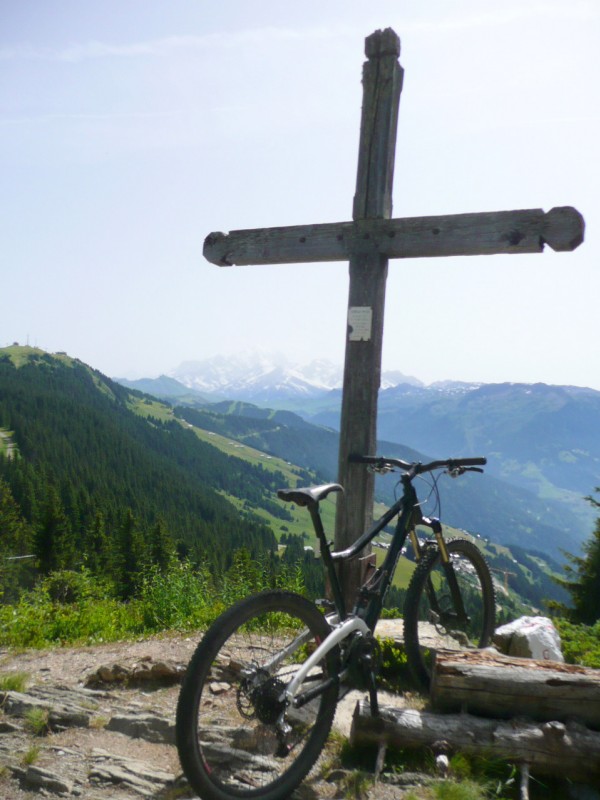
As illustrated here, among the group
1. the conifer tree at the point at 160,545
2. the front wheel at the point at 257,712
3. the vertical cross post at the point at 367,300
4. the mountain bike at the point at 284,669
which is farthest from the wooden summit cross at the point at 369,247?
the conifer tree at the point at 160,545

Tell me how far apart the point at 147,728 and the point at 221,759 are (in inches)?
41.8

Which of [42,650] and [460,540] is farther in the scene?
[42,650]

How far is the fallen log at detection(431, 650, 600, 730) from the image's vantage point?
13.8 ft

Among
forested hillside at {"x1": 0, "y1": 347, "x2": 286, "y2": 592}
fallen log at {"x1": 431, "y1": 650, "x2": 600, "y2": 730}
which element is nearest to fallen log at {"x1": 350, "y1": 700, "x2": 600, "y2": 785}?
fallen log at {"x1": 431, "y1": 650, "x2": 600, "y2": 730}

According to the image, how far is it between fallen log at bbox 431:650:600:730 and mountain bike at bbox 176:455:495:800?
44 cm

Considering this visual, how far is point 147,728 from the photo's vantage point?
14.6 ft

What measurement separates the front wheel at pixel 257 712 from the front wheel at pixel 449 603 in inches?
45.0

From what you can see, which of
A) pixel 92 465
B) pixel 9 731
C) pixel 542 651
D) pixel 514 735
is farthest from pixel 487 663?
pixel 92 465

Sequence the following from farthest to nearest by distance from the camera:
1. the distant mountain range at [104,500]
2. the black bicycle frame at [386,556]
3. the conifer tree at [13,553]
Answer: the distant mountain range at [104,500] < the conifer tree at [13,553] < the black bicycle frame at [386,556]

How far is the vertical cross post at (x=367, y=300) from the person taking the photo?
5625mm

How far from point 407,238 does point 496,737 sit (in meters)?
4.26

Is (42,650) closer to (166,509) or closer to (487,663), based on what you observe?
(487,663)

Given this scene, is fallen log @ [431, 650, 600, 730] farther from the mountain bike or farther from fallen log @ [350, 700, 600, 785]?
the mountain bike

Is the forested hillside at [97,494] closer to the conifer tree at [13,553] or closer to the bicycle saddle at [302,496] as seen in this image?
the conifer tree at [13,553]
